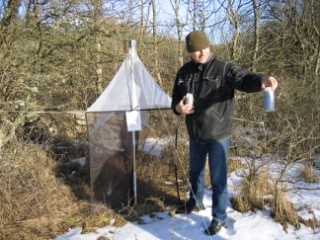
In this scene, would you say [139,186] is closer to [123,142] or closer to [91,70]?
[123,142]

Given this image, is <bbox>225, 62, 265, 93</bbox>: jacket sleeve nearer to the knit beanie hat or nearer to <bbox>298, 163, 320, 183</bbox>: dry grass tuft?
the knit beanie hat

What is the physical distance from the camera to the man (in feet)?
8.63

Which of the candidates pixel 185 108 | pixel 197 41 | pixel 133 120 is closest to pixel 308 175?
pixel 185 108

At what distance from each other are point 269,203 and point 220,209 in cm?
74

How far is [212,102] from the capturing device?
2721 mm

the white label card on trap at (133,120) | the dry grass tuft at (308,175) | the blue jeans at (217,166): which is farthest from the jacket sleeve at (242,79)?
the dry grass tuft at (308,175)

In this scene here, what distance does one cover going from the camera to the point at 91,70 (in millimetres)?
6309

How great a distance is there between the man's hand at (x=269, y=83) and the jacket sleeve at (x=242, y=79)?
0.04m

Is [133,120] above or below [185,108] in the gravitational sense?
below

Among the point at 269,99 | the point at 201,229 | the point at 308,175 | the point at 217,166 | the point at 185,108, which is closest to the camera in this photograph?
the point at 269,99

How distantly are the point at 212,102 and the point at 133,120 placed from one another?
87cm

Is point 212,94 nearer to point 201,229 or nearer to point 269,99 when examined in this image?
point 269,99

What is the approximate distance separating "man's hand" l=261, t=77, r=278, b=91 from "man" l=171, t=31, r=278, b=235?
0.12m

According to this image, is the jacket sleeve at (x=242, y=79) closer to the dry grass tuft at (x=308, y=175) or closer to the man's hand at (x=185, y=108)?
the man's hand at (x=185, y=108)
